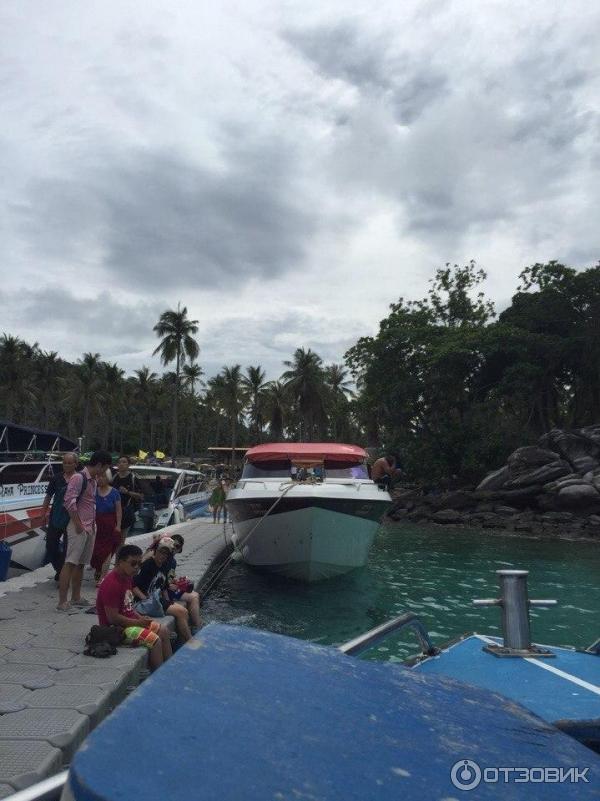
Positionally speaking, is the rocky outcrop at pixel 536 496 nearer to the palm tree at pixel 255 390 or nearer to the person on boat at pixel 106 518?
the person on boat at pixel 106 518

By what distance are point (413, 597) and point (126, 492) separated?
243 inches

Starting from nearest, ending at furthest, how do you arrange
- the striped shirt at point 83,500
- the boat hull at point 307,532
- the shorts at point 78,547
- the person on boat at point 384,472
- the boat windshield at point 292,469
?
the shorts at point 78,547, the striped shirt at point 83,500, the boat hull at point 307,532, the person on boat at point 384,472, the boat windshield at point 292,469

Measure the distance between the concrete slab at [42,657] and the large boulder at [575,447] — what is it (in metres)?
29.1

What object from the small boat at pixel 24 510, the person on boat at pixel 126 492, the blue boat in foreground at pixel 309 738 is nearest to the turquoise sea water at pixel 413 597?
the person on boat at pixel 126 492

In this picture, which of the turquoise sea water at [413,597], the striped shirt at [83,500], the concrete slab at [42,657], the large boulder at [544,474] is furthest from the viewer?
the large boulder at [544,474]

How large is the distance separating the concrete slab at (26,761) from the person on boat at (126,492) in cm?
565

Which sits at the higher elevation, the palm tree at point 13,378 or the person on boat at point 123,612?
the palm tree at point 13,378

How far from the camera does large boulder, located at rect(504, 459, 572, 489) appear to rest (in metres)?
29.4

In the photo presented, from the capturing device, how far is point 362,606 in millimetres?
10961


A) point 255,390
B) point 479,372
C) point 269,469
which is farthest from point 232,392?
point 269,469

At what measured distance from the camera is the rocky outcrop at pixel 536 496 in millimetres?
26438

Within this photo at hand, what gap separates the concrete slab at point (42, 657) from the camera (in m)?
5.17

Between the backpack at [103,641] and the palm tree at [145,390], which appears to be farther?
the palm tree at [145,390]

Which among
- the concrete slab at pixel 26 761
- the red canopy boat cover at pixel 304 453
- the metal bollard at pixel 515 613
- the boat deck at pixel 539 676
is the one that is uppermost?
the red canopy boat cover at pixel 304 453
